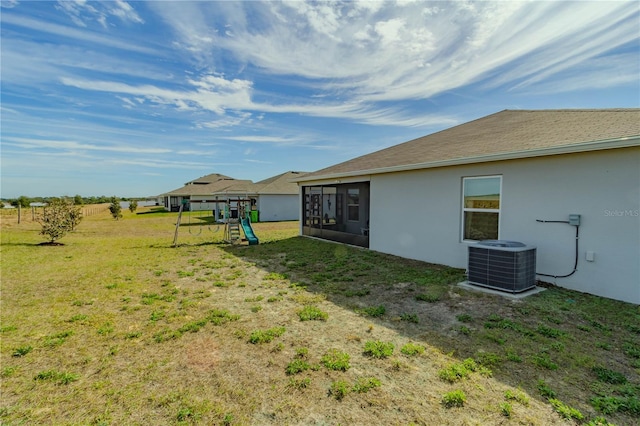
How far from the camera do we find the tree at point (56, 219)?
37.6 feet

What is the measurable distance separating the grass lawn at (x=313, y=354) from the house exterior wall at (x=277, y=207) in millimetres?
17335

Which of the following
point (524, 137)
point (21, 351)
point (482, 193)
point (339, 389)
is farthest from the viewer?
point (482, 193)

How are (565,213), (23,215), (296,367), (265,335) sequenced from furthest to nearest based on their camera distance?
(23,215), (565,213), (265,335), (296,367)

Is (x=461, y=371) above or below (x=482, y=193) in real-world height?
below

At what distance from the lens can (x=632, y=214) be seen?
4.58 meters

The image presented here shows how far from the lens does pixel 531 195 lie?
5691 mm

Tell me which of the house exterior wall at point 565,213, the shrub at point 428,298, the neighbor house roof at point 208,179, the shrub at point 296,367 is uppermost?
the neighbor house roof at point 208,179

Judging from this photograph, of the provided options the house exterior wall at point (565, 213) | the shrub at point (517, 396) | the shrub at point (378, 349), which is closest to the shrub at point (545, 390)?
the shrub at point (517, 396)

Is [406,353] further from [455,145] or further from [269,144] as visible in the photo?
[269,144]

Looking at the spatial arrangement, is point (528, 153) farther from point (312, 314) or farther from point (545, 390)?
point (312, 314)

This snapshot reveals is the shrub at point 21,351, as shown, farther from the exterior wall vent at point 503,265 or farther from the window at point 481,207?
the window at point 481,207

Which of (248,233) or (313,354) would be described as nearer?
(313,354)

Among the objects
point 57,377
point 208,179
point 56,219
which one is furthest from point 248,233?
point 208,179

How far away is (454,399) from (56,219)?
48.6ft
